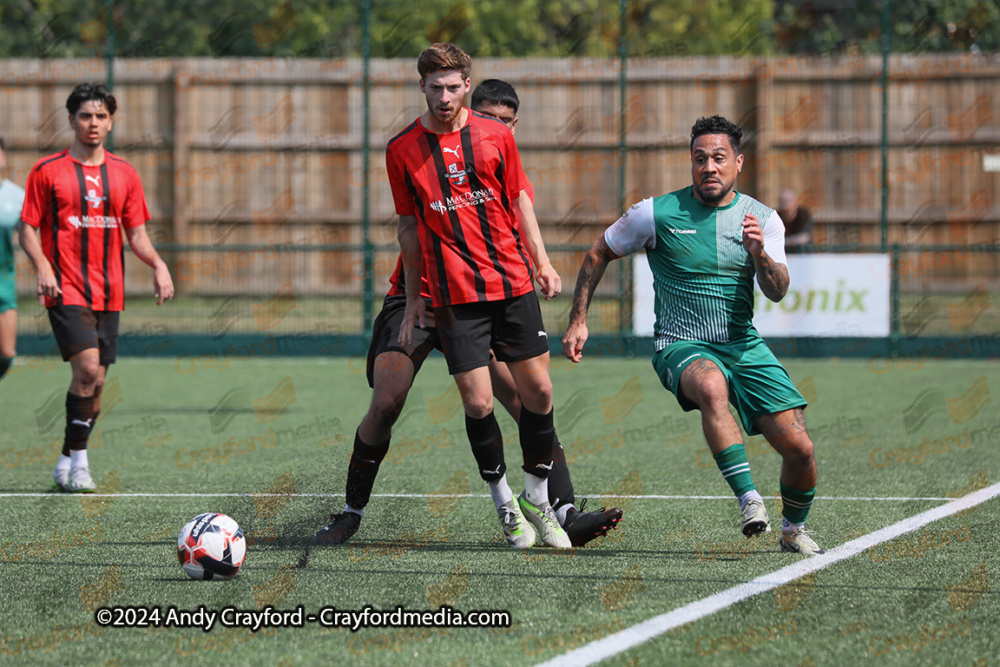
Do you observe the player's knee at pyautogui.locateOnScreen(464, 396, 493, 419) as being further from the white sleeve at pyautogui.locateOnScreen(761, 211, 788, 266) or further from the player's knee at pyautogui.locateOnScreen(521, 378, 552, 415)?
the white sleeve at pyautogui.locateOnScreen(761, 211, 788, 266)

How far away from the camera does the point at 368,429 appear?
5.33 meters

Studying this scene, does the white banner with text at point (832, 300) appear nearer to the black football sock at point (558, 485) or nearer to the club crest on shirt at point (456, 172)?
the black football sock at point (558, 485)

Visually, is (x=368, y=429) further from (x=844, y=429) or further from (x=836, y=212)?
(x=836, y=212)

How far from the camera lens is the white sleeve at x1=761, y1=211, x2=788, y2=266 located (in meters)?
5.14

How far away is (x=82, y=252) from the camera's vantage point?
7.07 meters

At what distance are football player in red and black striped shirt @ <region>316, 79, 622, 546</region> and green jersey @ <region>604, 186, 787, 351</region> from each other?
53 centimetres

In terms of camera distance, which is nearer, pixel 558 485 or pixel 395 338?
pixel 395 338

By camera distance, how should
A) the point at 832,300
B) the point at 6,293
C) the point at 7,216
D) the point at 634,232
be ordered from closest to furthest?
the point at 634,232
the point at 6,293
the point at 7,216
the point at 832,300

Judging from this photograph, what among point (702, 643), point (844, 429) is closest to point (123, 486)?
point (702, 643)

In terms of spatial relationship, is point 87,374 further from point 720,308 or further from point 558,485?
point 720,308

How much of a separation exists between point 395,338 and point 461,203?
0.62 m

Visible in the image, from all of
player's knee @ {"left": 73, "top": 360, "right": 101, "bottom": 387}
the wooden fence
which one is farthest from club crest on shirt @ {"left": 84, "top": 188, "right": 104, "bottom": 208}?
the wooden fence

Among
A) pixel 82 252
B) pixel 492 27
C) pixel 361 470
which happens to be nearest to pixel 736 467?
pixel 361 470

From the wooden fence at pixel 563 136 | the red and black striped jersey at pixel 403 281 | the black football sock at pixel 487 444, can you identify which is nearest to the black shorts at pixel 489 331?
the red and black striped jersey at pixel 403 281
